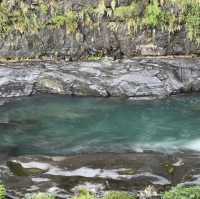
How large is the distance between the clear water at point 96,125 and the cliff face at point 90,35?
4017 mm

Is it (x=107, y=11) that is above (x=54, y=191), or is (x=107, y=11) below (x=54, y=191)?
above

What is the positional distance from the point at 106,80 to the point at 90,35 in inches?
152

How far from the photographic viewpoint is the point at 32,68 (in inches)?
808

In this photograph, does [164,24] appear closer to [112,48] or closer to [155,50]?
[155,50]

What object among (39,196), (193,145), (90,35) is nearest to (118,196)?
(39,196)

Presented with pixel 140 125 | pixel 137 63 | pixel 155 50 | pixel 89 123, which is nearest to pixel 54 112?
pixel 89 123

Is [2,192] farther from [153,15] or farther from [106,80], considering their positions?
[153,15]

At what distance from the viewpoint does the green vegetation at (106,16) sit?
22156 millimetres

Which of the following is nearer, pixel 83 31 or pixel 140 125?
pixel 140 125

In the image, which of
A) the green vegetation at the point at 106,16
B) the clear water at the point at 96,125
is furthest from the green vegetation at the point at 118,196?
the green vegetation at the point at 106,16

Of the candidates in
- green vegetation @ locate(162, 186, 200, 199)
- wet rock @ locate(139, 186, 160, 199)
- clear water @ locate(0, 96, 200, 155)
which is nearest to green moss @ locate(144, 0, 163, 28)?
clear water @ locate(0, 96, 200, 155)

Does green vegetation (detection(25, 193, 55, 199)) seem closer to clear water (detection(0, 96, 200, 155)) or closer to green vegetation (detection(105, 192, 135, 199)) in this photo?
green vegetation (detection(105, 192, 135, 199))

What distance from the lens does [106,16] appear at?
73.4 ft

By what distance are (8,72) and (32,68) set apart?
3.47ft
